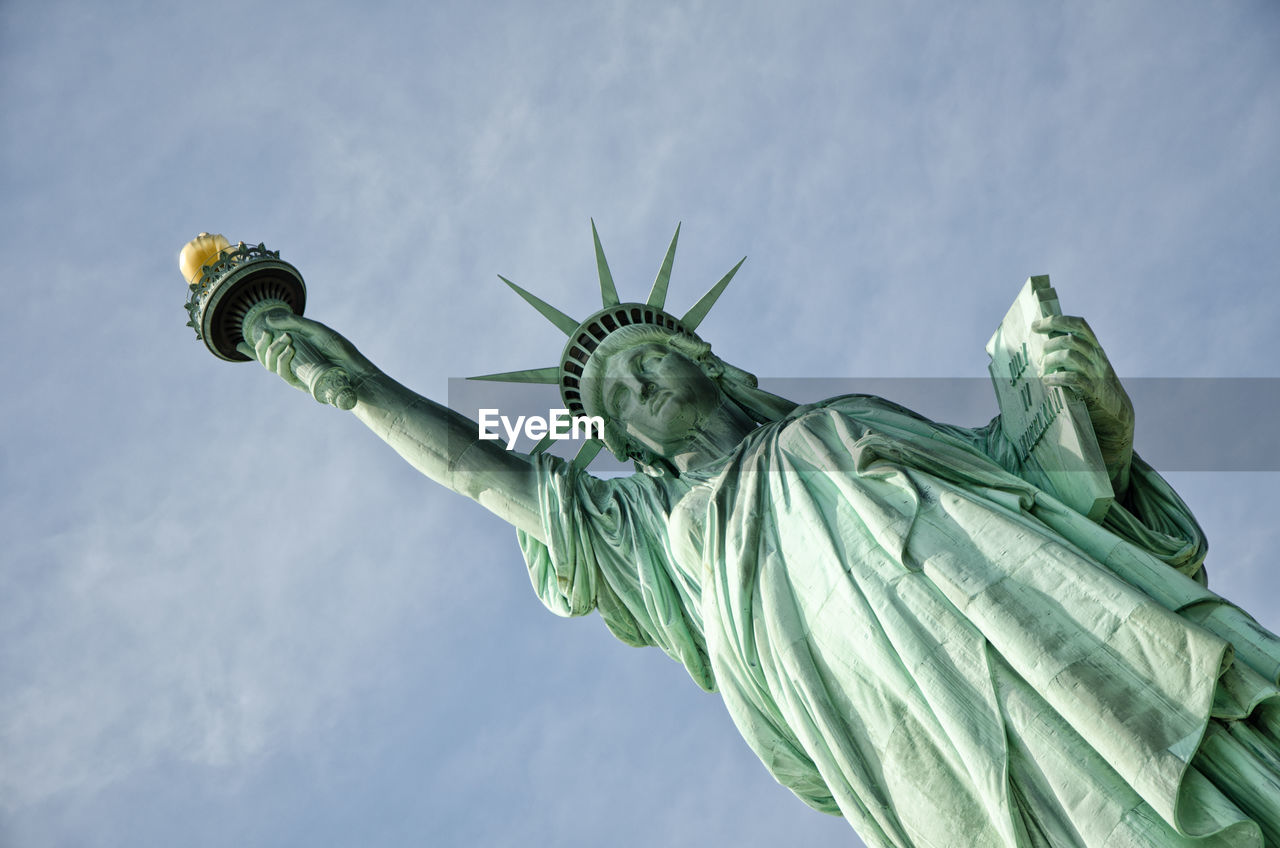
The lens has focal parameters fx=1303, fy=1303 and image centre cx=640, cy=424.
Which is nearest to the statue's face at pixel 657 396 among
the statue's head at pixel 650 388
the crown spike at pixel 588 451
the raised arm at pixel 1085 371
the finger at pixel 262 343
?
the statue's head at pixel 650 388

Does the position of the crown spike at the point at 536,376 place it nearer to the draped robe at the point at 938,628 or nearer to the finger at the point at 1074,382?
the draped robe at the point at 938,628

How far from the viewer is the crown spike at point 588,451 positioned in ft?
31.7

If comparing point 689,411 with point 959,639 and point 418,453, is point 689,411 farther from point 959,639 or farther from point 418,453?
point 959,639

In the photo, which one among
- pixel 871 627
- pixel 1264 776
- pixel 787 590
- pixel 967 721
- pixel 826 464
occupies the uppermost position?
pixel 826 464

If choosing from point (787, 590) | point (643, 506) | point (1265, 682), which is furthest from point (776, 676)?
point (1265, 682)

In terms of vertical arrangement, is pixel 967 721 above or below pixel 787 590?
below

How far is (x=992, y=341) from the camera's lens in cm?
827

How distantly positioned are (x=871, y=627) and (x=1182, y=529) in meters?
2.21

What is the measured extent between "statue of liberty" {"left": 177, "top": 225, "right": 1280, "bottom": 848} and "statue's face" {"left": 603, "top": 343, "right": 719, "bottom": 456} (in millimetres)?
18

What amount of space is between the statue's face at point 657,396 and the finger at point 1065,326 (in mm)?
2696

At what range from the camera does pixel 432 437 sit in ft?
29.1

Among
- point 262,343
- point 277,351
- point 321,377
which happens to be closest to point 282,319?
point 262,343

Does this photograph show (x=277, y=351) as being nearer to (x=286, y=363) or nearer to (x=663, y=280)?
(x=286, y=363)

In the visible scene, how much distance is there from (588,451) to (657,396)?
2.69 feet
